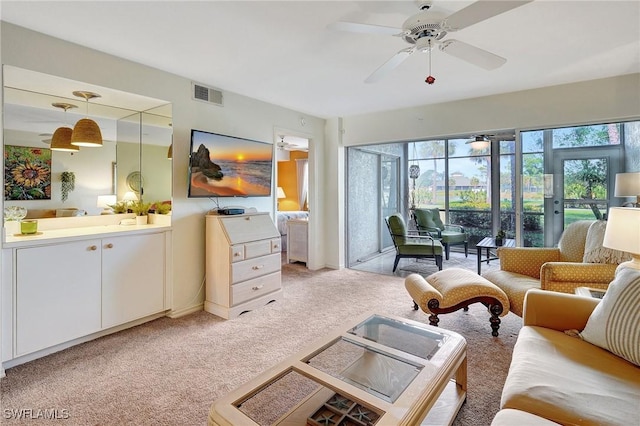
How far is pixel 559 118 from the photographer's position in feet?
11.6

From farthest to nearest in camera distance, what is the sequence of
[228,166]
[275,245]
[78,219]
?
[275,245] → [228,166] → [78,219]

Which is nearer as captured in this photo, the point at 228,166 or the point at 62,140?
the point at 62,140

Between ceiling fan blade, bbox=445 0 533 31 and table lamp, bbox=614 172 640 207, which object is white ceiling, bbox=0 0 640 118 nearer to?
ceiling fan blade, bbox=445 0 533 31

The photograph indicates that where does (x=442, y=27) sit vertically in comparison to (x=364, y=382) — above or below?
above

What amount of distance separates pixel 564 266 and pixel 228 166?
3.32m

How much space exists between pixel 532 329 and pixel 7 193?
3901 millimetres

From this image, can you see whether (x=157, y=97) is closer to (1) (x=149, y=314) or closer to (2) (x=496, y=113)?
(1) (x=149, y=314)

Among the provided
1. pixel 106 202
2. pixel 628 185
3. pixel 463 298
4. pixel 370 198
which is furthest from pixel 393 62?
pixel 370 198

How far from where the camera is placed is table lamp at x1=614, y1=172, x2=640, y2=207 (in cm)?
302

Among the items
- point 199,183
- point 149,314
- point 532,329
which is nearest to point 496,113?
point 532,329

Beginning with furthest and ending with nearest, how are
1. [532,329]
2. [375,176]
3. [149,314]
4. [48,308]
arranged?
[375,176], [149,314], [48,308], [532,329]

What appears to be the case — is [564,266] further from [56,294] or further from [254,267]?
[56,294]

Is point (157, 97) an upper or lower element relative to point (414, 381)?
upper

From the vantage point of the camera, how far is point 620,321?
4.88 ft
